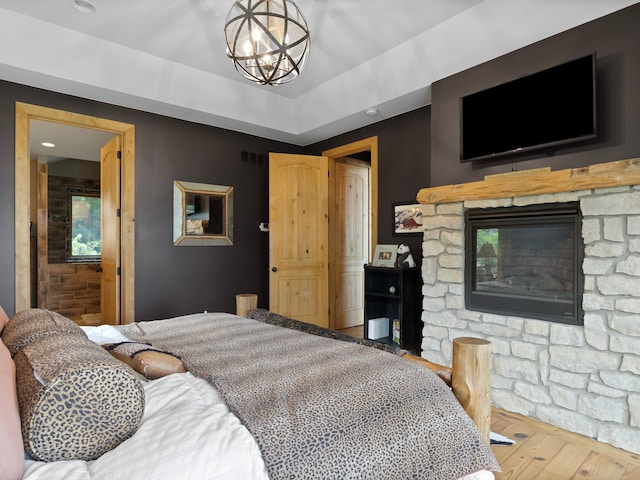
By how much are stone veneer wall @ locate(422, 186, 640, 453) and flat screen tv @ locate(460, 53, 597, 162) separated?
38cm

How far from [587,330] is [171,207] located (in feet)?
12.5

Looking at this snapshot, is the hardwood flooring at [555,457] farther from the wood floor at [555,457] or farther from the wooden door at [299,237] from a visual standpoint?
the wooden door at [299,237]

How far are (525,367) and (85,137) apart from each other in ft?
17.9

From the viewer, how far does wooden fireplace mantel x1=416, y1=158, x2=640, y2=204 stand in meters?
2.20

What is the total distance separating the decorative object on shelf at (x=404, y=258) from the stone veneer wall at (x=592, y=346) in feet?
3.03

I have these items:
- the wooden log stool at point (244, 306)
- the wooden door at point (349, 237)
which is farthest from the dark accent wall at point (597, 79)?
the wooden door at point (349, 237)

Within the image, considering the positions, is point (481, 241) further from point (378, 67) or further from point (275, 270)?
point (275, 270)

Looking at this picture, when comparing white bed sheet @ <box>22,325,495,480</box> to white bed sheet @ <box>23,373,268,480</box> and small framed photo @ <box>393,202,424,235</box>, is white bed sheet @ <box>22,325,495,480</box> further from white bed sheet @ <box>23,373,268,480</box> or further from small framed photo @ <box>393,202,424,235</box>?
small framed photo @ <box>393,202,424,235</box>

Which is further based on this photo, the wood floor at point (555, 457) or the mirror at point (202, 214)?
the mirror at point (202, 214)

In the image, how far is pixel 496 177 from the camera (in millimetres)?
2842

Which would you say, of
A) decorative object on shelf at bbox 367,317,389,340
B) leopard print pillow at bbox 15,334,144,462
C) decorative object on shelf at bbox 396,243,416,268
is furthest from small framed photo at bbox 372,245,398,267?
leopard print pillow at bbox 15,334,144,462

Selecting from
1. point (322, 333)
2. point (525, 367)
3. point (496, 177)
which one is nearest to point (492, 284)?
point (525, 367)

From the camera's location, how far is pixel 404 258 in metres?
3.76

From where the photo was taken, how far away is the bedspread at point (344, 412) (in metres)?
1.02
